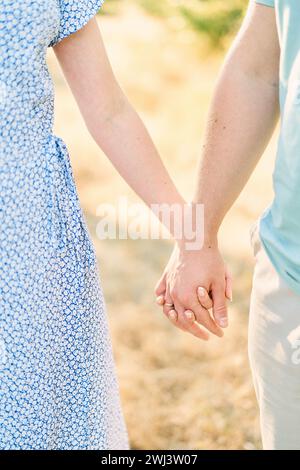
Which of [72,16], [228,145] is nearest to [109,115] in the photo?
[72,16]

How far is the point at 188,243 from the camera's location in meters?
1.99

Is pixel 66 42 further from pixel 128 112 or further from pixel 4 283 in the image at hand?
pixel 4 283

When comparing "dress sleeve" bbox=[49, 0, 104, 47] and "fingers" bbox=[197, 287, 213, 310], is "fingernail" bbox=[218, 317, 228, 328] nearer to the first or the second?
"fingers" bbox=[197, 287, 213, 310]

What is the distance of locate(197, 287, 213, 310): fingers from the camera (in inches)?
78.8

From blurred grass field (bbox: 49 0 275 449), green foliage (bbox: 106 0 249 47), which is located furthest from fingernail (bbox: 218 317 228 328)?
green foliage (bbox: 106 0 249 47)

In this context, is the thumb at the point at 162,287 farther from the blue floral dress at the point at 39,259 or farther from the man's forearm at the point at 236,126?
the blue floral dress at the point at 39,259

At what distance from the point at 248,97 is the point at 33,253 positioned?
64 cm

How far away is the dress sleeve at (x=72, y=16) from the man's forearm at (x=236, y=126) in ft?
1.33

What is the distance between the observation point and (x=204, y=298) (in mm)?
2006

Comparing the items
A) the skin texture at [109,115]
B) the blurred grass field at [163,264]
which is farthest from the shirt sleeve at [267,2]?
the blurred grass field at [163,264]

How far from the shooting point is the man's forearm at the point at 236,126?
6.21 feet

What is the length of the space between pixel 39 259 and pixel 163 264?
2775mm

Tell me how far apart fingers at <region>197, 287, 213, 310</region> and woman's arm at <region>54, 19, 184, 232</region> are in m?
0.27

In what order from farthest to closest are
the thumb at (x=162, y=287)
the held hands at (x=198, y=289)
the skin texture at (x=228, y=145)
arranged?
the thumb at (x=162, y=287) → the held hands at (x=198, y=289) → the skin texture at (x=228, y=145)
